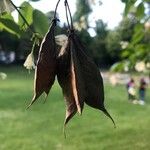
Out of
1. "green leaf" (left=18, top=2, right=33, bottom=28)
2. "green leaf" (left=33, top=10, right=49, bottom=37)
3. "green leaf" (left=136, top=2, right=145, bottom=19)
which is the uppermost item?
"green leaf" (left=18, top=2, right=33, bottom=28)

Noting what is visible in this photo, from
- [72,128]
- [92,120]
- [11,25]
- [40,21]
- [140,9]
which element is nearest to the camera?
[40,21]

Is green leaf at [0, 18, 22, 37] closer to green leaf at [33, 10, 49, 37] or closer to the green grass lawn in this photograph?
green leaf at [33, 10, 49, 37]

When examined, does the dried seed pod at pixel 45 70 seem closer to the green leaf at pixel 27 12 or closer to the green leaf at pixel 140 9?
the green leaf at pixel 27 12

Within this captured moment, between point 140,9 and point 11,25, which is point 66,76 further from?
point 140,9

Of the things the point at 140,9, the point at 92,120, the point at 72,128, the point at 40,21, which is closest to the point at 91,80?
the point at 40,21

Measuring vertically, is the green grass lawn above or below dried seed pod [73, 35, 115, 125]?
below

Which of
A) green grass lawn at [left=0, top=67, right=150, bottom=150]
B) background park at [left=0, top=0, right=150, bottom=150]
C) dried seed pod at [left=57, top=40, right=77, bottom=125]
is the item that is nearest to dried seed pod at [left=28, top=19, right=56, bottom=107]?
dried seed pod at [left=57, top=40, right=77, bottom=125]

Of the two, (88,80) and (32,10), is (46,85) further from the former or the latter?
(32,10)
